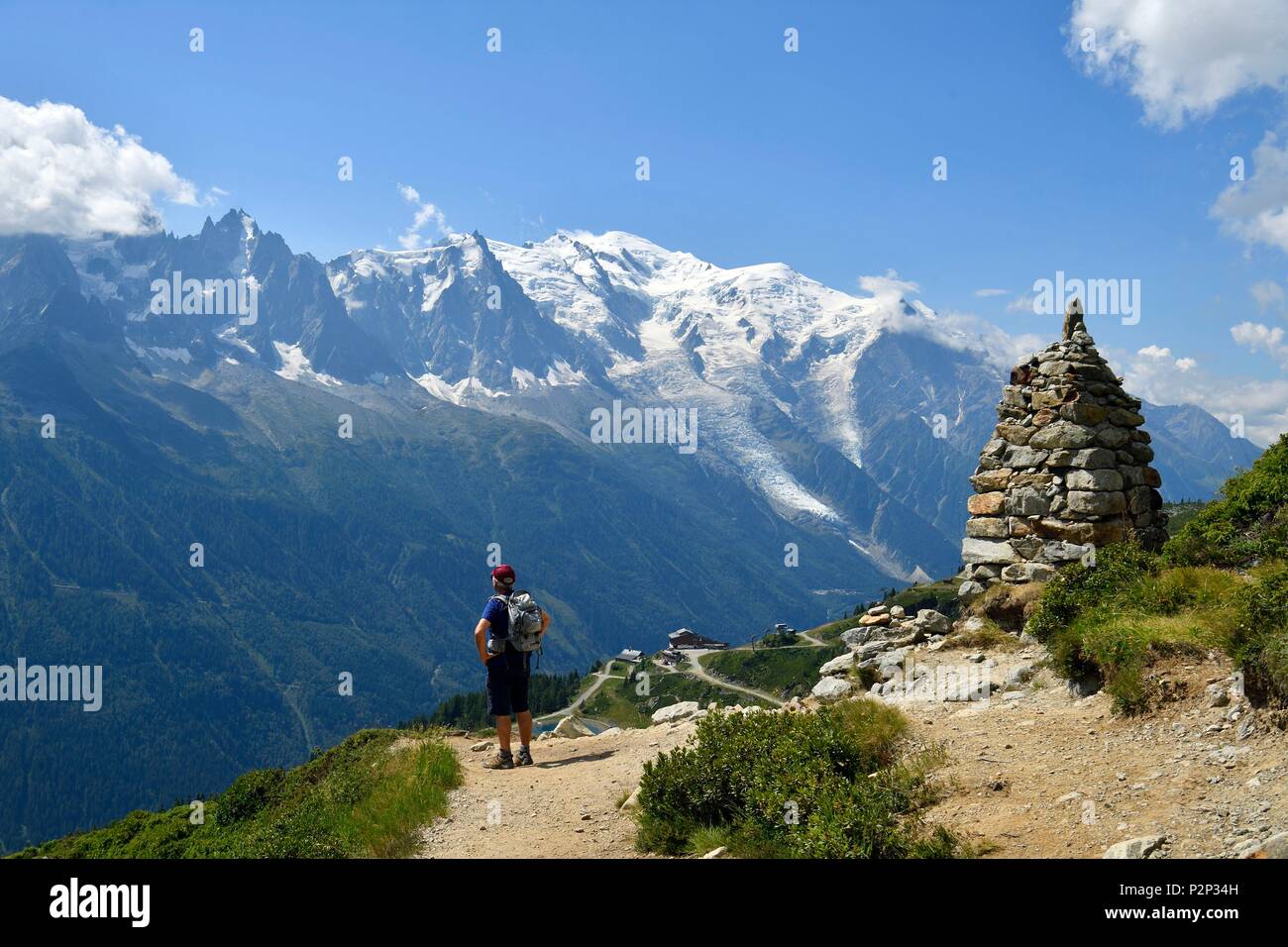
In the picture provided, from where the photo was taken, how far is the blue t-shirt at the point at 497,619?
20422 mm

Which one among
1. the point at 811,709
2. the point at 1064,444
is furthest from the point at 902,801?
the point at 1064,444

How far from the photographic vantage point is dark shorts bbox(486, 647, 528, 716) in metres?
20.5

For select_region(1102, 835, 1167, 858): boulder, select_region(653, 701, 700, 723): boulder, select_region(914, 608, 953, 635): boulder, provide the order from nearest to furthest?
select_region(1102, 835, 1167, 858): boulder < select_region(914, 608, 953, 635): boulder < select_region(653, 701, 700, 723): boulder

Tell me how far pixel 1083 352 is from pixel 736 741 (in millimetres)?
15146

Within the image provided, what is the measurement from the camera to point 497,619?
20516 millimetres

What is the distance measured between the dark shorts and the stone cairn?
1143cm

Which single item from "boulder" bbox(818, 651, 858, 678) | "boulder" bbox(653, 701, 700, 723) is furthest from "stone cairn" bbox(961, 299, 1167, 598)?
"boulder" bbox(653, 701, 700, 723)

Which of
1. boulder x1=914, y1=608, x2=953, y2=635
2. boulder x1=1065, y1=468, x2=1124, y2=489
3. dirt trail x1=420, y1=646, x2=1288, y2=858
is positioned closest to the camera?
dirt trail x1=420, y1=646, x2=1288, y2=858

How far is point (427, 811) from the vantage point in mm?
16375

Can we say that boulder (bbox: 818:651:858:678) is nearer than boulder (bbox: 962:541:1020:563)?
Yes

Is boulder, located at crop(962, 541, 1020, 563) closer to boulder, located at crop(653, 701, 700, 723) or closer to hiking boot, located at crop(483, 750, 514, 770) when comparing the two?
boulder, located at crop(653, 701, 700, 723)

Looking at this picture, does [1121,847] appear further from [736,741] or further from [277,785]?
[277,785]

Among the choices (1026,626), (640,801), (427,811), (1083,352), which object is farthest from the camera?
(1083,352)

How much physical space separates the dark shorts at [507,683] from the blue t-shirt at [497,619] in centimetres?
45
